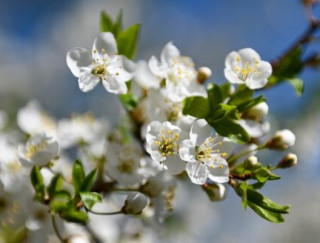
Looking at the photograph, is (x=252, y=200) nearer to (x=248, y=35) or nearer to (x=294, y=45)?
(x=294, y=45)

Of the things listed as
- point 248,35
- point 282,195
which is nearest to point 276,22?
point 248,35

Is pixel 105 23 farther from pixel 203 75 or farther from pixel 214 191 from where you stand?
pixel 214 191

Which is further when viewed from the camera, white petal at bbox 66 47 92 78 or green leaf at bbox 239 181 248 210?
white petal at bbox 66 47 92 78

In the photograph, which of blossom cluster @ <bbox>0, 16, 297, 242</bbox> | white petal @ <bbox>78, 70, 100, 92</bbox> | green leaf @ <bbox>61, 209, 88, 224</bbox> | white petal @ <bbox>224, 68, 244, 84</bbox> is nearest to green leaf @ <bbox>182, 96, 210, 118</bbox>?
blossom cluster @ <bbox>0, 16, 297, 242</bbox>

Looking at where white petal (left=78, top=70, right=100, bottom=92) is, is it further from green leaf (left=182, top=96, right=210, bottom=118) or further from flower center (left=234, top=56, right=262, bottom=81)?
flower center (left=234, top=56, right=262, bottom=81)

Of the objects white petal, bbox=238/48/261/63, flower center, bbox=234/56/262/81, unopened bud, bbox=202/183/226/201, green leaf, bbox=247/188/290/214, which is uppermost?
white petal, bbox=238/48/261/63

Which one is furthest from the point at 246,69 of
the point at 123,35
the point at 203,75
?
the point at 123,35
